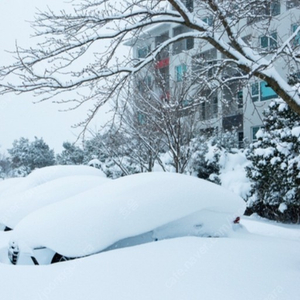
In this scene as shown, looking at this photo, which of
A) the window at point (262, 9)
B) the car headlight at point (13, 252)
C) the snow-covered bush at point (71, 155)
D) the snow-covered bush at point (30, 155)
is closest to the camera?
the car headlight at point (13, 252)

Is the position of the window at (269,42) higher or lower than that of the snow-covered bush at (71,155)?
higher

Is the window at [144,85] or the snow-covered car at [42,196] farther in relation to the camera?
the window at [144,85]

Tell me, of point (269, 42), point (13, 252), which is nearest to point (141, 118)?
point (269, 42)

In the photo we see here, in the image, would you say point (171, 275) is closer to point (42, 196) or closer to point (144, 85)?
point (42, 196)

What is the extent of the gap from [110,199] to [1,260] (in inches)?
67.6

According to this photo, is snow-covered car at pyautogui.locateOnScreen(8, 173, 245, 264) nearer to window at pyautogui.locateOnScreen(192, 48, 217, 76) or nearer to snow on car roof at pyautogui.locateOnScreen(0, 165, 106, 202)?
window at pyautogui.locateOnScreen(192, 48, 217, 76)

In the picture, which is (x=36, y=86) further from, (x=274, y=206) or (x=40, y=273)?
(x=274, y=206)

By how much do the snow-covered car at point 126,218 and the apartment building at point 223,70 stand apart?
5.58ft

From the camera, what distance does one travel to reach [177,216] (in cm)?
423

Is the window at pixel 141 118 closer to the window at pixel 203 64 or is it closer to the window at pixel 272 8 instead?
the window at pixel 203 64

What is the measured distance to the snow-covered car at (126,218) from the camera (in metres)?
4.04

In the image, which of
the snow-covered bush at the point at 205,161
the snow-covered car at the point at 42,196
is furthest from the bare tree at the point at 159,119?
the snow-covered car at the point at 42,196

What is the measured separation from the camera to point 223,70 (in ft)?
24.6

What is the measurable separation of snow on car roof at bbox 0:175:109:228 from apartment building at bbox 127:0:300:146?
2434 mm
